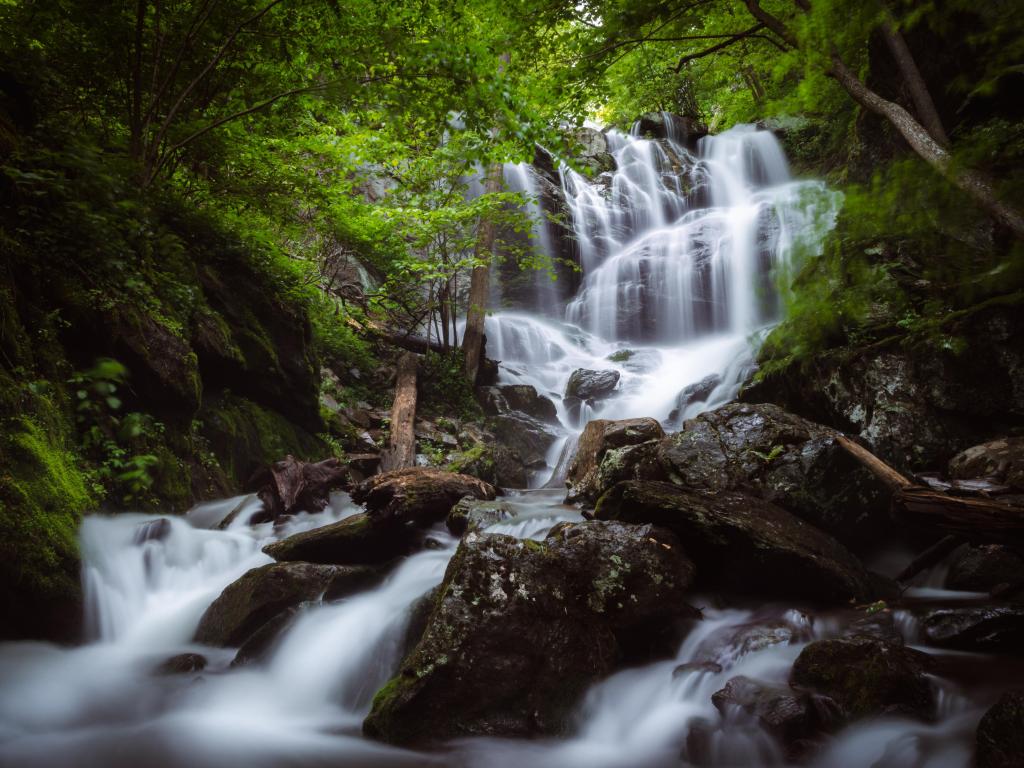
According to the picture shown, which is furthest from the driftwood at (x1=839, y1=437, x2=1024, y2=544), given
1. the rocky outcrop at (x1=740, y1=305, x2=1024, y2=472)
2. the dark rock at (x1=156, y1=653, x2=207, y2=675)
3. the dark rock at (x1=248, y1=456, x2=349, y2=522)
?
the dark rock at (x1=248, y1=456, x2=349, y2=522)

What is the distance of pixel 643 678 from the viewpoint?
12.3 ft

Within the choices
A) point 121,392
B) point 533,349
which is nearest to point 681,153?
point 533,349

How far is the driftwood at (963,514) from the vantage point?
Result: 3.25 m

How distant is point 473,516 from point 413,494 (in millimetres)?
687

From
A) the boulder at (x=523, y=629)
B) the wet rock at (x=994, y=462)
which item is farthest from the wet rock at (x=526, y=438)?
the wet rock at (x=994, y=462)

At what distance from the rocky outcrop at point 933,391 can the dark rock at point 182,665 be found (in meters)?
6.65

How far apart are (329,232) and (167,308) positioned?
487 cm

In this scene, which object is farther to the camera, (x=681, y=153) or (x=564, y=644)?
(x=681, y=153)

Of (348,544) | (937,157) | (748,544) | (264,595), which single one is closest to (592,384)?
(348,544)

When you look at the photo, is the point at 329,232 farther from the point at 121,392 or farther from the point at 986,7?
the point at 986,7

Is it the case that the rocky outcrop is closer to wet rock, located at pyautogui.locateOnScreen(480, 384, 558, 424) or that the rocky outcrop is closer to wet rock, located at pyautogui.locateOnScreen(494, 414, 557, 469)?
→ wet rock, located at pyautogui.locateOnScreen(494, 414, 557, 469)

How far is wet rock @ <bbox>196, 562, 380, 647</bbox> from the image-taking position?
4.40m

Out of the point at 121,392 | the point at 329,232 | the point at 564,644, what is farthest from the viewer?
the point at 329,232

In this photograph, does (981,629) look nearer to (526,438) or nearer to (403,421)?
(403,421)
